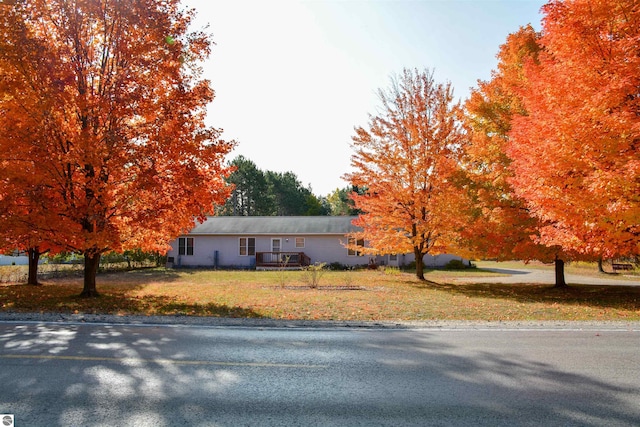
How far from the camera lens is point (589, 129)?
1031cm

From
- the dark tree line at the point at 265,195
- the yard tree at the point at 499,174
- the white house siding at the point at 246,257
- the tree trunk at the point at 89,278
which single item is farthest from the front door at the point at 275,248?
the dark tree line at the point at 265,195

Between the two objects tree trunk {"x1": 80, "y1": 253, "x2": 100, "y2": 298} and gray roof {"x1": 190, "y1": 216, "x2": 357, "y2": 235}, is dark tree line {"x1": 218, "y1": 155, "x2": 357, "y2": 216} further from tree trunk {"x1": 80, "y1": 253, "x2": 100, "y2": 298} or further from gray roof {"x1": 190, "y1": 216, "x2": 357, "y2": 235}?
tree trunk {"x1": 80, "y1": 253, "x2": 100, "y2": 298}

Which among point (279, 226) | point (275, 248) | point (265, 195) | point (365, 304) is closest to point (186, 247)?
point (275, 248)

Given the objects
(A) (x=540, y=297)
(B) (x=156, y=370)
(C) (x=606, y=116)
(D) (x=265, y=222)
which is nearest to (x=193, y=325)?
(B) (x=156, y=370)

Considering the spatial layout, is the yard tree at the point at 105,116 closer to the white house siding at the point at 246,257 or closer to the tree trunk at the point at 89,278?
the tree trunk at the point at 89,278

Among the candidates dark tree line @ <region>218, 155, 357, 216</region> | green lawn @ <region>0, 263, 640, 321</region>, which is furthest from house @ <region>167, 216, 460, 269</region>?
dark tree line @ <region>218, 155, 357, 216</region>

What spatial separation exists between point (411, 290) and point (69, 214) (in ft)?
41.8

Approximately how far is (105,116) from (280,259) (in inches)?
849

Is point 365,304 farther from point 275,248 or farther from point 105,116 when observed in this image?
point 275,248

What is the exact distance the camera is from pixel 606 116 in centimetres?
1019

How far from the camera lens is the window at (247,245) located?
3416 centimetres

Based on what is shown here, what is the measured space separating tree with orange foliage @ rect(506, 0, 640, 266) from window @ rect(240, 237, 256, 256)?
997 inches

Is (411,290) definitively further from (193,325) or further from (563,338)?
(193,325)

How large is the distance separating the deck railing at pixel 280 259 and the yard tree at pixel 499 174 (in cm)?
1715
